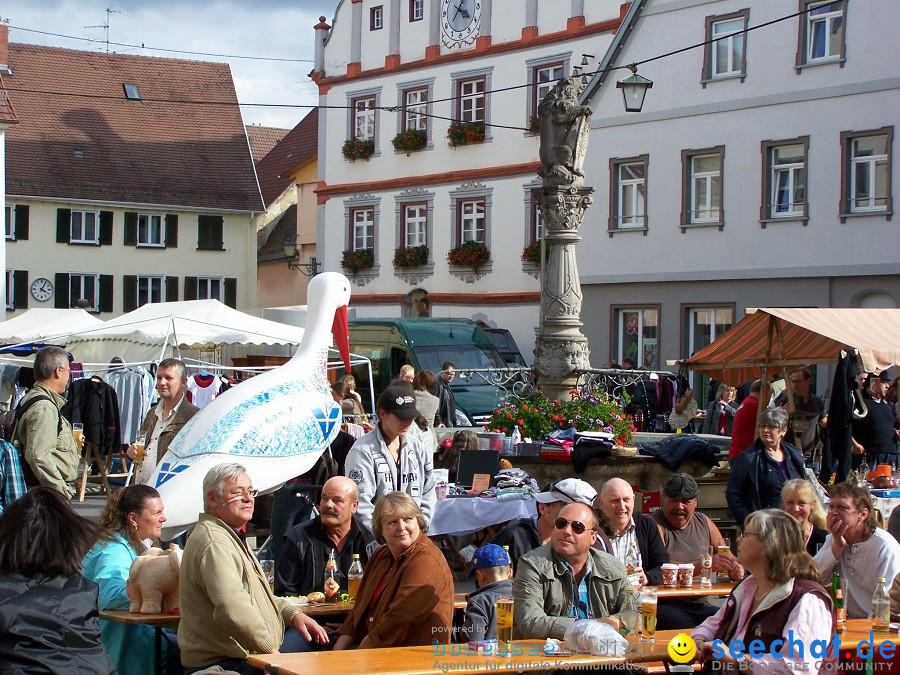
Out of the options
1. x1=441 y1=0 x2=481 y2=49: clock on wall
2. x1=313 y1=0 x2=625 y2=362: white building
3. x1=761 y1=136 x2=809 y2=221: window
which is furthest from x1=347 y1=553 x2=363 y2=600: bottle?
x1=441 y1=0 x2=481 y2=49: clock on wall

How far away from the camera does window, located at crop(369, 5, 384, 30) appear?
127 ft

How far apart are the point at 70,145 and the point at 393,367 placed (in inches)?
971

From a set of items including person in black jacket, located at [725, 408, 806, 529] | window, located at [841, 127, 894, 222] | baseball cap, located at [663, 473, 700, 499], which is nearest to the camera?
baseball cap, located at [663, 473, 700, 499]

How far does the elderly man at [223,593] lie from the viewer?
5.98 meters

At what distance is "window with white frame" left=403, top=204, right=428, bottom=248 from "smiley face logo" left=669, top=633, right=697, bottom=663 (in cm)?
3159

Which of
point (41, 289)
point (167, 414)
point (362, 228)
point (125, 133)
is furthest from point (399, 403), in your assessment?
point (125, 133)

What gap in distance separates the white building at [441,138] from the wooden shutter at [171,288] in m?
7.53

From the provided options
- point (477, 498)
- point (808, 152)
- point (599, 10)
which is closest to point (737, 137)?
point (808, 152)

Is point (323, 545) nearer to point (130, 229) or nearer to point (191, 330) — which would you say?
point (191, 330)

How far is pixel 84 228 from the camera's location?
146ft

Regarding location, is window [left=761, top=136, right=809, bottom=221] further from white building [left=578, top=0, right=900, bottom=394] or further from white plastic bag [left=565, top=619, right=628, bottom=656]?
white plastic bag [left=565, top=619, right=628, bottom=656]

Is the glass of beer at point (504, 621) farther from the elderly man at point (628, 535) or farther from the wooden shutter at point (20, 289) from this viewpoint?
the wooden shutter at point (20, 289)

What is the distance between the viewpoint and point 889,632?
6441 mm

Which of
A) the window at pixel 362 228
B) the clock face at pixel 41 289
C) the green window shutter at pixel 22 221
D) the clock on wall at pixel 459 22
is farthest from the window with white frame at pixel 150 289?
the clock on wall at pixel 459 22
